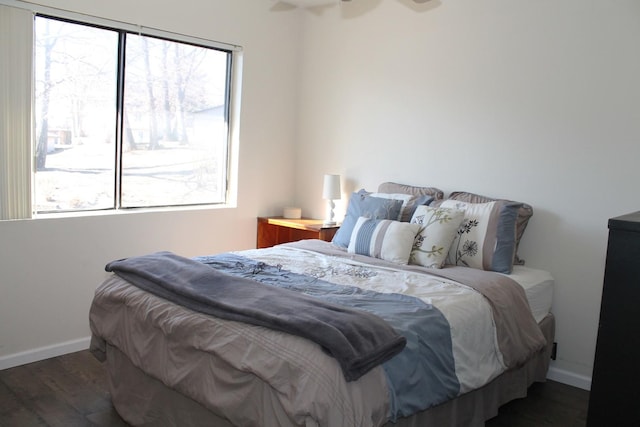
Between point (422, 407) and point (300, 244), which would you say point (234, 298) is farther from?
point (300, 244)

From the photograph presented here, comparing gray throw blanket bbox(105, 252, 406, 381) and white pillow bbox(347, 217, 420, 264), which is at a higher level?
white pillow bbox(347, 217, 420, 264)

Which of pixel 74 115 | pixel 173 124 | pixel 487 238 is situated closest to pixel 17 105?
pixel 74 115

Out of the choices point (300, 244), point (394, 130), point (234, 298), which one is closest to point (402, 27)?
point (394, 130)

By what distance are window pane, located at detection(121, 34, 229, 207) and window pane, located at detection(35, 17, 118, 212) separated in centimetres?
14

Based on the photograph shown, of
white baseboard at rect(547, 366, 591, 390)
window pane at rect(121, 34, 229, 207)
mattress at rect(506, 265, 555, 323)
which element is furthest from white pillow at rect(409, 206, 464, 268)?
window pane at rect(121, 34, 229, 207)

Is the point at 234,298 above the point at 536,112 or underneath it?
underneath

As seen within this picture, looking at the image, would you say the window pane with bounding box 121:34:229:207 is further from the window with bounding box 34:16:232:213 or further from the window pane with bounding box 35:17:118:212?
the window pane with bounding box 35:17:118:212

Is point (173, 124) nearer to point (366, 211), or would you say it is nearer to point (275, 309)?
point (366, 211)

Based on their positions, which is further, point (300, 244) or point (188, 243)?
point (188, 243)

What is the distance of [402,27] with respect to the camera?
13.1ft

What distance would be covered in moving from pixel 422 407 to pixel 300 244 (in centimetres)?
180

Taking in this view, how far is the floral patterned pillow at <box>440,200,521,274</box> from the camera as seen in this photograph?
3164mm

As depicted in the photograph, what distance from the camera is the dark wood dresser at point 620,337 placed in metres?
1.21

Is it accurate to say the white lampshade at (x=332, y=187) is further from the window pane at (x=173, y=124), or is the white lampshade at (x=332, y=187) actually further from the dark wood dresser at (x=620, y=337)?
the dark wood dresser at (x=620, y=337)
